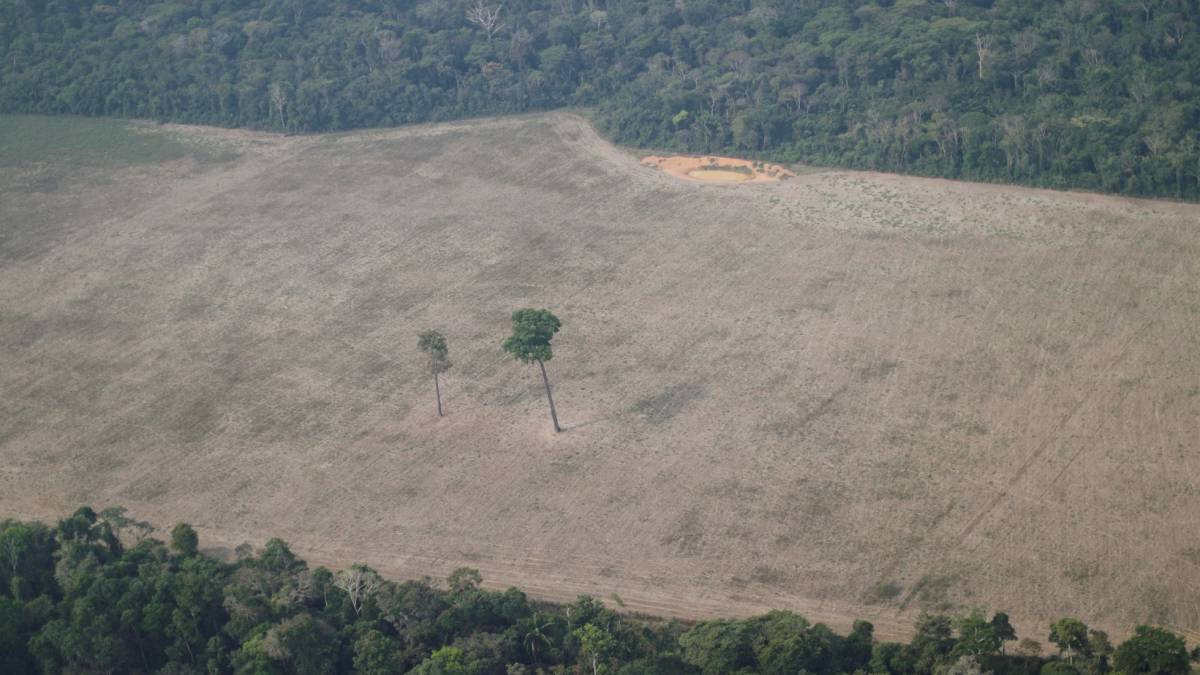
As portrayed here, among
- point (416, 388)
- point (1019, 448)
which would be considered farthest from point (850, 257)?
point (416, 388)

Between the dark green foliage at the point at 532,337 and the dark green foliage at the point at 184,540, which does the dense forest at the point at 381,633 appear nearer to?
the dark green foliage at the point at 184,540

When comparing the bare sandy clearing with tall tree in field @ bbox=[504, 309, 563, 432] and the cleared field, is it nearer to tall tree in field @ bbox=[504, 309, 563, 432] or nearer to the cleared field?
the cleared field

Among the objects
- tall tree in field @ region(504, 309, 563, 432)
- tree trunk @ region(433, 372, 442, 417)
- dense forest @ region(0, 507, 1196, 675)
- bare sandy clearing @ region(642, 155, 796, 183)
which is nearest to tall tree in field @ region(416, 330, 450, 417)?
tree trunk @ region(433, 372, 442, 417)

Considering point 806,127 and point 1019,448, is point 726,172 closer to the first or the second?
point 806,127

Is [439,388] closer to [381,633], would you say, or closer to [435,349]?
[435,349]

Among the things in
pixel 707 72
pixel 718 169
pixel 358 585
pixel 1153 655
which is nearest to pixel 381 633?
pixel 358 585

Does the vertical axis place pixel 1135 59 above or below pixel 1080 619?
above
